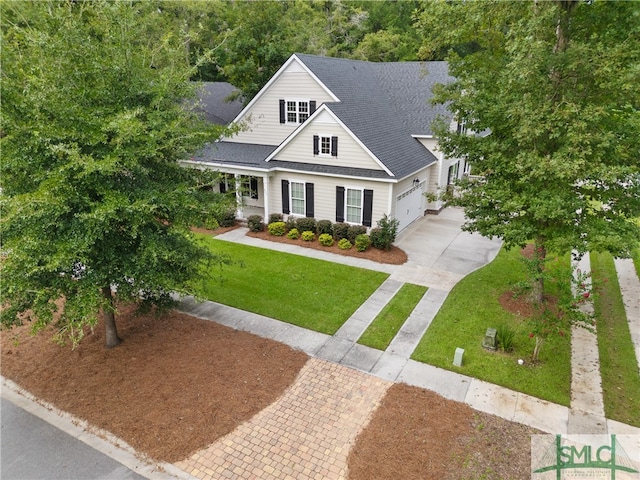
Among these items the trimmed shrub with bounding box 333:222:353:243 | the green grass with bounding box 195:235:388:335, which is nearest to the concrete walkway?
the green grass with bounding box 195:235:388:335

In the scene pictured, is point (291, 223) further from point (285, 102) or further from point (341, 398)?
point (341, 398)

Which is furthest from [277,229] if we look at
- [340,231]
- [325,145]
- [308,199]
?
[325,145]

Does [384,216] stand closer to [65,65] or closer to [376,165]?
[376,165]

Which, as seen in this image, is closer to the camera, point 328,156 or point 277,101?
point 328,156

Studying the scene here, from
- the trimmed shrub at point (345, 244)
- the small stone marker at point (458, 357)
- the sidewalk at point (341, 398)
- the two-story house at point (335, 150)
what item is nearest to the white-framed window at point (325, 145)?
the two-story house at point (335, 150)

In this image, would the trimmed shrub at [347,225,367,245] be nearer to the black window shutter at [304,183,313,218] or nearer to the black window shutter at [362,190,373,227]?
the black window shutter at [362,190,373,227]
